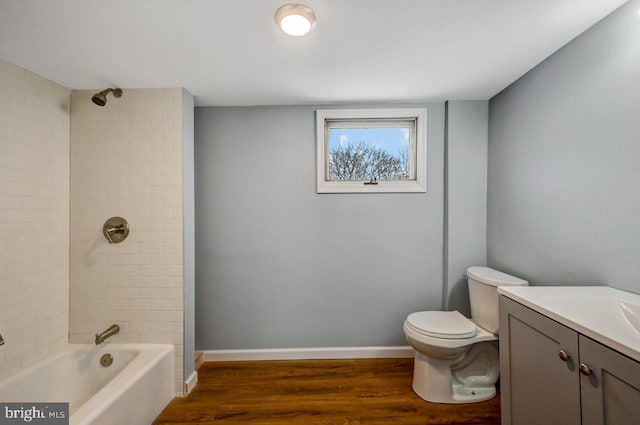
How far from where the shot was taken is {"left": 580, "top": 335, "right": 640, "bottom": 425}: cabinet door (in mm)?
746

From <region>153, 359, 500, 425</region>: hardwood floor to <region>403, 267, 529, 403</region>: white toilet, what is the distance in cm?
9

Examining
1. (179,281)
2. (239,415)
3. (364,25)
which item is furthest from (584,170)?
(179,281)

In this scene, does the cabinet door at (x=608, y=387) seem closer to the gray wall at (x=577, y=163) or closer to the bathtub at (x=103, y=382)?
the gray wall at (x=577, y=163)

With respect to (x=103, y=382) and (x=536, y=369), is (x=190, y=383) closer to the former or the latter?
(x=103, y=382)

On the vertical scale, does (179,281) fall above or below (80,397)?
above

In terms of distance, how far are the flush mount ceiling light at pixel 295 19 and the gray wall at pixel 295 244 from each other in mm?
978

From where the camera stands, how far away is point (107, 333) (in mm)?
1769

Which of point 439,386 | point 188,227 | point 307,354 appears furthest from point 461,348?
point 188,227

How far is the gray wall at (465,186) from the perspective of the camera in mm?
2123

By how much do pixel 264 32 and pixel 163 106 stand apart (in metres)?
0.99

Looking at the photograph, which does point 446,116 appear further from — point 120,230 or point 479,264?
point 120,230

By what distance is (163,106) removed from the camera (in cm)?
183

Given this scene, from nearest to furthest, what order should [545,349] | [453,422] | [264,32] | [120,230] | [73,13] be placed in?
[545,349], [73,13], [264,32], [453,422], [120,230]

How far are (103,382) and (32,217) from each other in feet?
3.79
